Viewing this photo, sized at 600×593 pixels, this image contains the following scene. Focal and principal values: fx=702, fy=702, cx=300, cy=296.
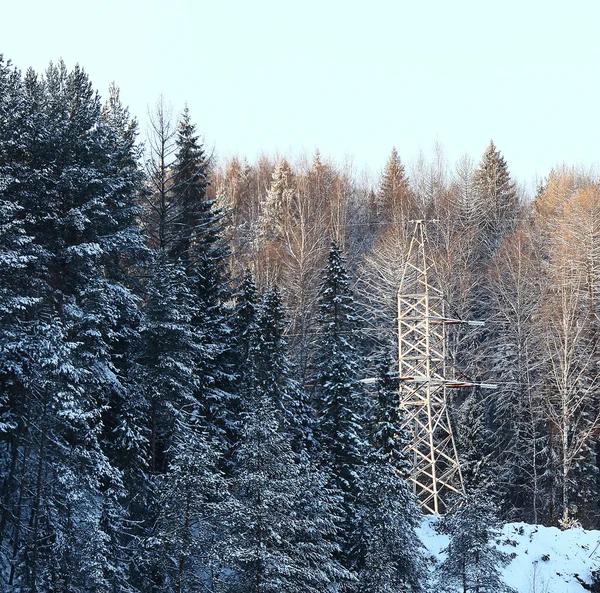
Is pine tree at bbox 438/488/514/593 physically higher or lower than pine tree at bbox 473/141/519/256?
lower

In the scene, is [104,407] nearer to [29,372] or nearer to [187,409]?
[29,372]

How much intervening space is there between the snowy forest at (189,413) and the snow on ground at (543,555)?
104 inches

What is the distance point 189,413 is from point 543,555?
584 inches

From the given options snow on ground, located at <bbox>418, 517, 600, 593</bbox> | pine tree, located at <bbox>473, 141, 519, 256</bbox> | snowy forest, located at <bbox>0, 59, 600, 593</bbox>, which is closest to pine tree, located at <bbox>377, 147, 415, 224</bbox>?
pine tree, located at <bbox>473, 141, 519, 256</bbox>

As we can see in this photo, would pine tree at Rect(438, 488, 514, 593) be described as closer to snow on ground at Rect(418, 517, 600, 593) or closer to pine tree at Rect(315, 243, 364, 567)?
pine tree at Rect(315, 243, 364, 567)

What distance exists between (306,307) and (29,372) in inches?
978

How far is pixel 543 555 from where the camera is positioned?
26.8m

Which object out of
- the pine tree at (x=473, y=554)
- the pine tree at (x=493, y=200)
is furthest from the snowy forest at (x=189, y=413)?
the pine tree at (x=493, y=200)

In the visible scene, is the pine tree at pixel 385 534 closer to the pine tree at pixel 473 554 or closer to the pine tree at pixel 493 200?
the pine tree at pixel 473 554

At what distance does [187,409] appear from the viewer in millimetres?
24453

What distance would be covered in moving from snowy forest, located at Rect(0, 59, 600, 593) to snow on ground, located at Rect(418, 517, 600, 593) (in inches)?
104

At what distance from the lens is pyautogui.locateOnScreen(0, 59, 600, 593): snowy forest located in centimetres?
1741

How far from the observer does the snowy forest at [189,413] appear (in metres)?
17.4

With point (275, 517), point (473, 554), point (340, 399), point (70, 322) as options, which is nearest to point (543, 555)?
point (473, 554)
